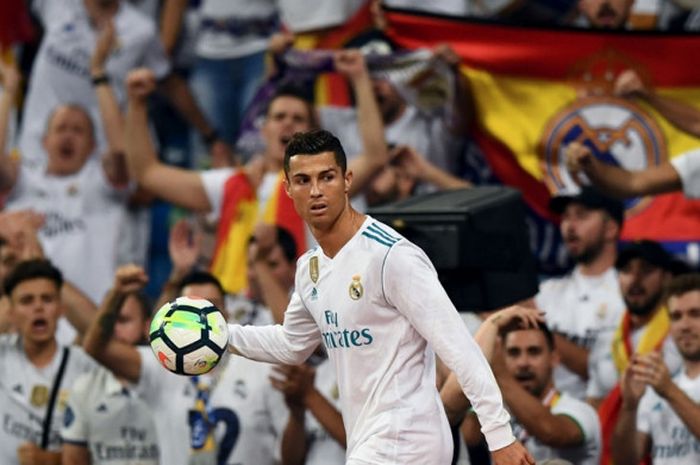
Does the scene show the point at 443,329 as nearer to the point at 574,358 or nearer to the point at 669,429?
the point at 669,429

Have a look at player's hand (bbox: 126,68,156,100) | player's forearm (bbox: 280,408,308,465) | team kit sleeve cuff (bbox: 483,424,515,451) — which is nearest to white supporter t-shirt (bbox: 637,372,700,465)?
player's forearm (bbox: 280,408,308,465)

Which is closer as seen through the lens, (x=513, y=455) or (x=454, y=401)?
(x=513, y=455)

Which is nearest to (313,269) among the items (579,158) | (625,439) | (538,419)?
(538,419)

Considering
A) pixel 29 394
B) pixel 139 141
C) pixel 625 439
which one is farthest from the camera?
pixel 139 141

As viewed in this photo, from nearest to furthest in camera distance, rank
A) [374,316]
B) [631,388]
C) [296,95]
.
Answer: [374,316], [631,388], [296,95]

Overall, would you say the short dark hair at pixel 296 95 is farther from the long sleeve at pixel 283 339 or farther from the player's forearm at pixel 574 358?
the long sleeve at pixel 283 339

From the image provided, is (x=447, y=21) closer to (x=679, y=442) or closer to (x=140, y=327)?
(x=140, y=327)

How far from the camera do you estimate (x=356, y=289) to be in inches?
289

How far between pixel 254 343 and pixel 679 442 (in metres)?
2.98

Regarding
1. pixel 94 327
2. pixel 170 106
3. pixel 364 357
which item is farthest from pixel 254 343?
pixel 170 106

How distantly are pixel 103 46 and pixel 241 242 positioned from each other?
2.45 m

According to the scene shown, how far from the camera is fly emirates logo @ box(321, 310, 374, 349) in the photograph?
290 inches

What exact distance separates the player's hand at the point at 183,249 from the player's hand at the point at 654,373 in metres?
3.77

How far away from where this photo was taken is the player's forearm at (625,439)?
9.78m
